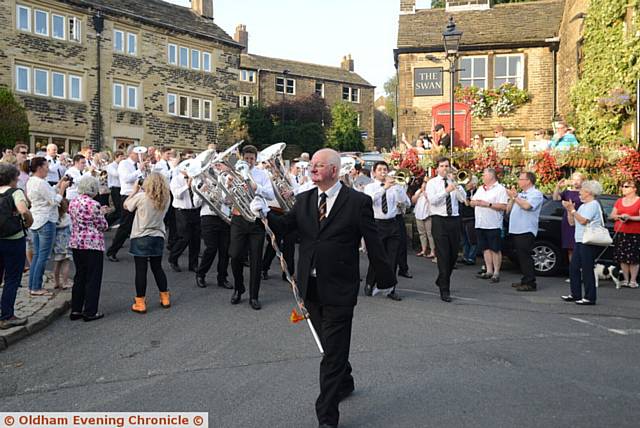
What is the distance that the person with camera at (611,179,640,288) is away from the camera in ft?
33.2

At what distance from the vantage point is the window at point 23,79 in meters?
25.6

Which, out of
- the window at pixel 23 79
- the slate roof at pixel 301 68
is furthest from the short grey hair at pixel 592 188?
the slate roof at pixel 301 68

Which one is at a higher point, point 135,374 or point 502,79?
point 502,79

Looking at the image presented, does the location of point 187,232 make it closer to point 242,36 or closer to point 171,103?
point 171,103

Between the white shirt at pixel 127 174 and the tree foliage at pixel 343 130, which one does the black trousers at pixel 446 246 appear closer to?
the white shirt at pixel 127 174

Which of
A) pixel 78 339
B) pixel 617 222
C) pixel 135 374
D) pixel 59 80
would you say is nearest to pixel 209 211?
pixel 78 339

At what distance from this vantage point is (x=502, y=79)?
912 inches

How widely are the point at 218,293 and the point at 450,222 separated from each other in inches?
144

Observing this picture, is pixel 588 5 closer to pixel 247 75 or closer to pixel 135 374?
pixel 135 374

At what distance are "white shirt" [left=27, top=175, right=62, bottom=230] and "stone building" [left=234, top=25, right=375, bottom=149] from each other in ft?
119

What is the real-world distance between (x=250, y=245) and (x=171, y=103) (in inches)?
1025

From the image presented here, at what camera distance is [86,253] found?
7395 mm

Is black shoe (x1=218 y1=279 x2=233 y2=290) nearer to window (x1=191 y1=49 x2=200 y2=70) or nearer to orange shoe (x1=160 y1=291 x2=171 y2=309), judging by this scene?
orange shoe (x1=160 y1=291 x2=171 y2=309)

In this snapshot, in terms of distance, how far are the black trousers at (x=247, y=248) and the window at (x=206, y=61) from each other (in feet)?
90.8
